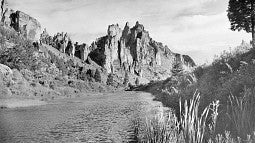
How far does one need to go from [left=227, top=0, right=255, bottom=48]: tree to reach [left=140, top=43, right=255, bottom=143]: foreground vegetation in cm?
2482

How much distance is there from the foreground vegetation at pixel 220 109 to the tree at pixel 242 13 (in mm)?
24818

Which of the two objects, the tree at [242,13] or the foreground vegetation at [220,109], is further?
the tree at [242,13]

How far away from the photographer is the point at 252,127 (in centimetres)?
930

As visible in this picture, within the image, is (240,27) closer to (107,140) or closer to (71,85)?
(107,140)

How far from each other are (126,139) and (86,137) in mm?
3639

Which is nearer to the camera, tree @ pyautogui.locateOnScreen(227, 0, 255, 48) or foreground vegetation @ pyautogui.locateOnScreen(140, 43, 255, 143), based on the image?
foreground vegetation @ pyautogui.locateOnScreen(140, 43, 255, 143)

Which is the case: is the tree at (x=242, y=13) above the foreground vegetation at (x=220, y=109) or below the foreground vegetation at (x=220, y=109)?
above

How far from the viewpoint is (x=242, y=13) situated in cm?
5297

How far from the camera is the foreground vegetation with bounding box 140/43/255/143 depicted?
880 cm

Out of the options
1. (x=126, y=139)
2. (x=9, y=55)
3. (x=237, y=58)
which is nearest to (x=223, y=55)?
(x=237, y=58)

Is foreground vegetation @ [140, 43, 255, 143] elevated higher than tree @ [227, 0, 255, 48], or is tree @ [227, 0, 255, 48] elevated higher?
tree @ [227, 0, 255, 48]

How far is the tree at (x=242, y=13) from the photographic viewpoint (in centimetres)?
5203

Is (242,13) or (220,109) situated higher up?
(242,13)

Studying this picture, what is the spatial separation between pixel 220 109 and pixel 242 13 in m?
40.2
